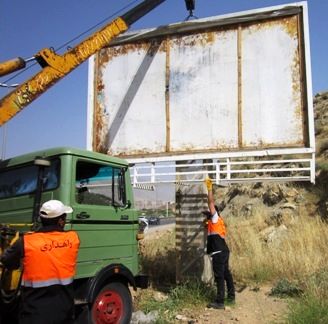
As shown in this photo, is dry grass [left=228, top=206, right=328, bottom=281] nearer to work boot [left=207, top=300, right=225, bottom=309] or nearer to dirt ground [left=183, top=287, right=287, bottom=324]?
dirt ground [left=183, top=287, right=287, bottom=324]

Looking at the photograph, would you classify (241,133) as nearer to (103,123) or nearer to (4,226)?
(103,123)

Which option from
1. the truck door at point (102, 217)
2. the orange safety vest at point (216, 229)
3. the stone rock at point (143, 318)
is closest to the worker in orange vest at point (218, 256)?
the orange safety vest at point (216, 229)

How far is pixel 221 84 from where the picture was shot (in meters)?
9.16

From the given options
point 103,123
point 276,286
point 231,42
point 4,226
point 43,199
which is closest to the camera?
point 4,226

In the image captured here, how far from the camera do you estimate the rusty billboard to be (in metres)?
8.62

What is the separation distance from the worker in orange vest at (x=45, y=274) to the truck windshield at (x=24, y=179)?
1.90 meters

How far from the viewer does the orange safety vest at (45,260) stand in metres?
3.71

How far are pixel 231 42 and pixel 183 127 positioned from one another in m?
1.92

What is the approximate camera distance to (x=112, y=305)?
6.08 meters

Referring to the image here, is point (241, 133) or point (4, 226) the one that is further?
point (241, 133)

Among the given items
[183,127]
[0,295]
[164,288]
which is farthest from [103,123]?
[0,295]

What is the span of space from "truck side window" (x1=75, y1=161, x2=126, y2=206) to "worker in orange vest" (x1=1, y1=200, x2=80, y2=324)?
2.08m

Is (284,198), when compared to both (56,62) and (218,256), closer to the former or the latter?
(218,256)

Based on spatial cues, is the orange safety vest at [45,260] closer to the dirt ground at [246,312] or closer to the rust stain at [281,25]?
the dirt ground at [246,312]
